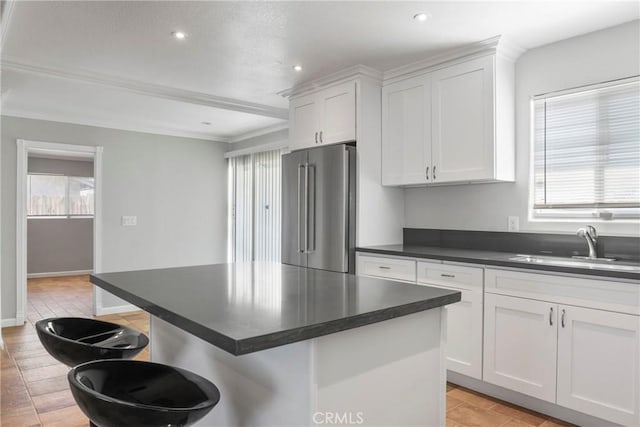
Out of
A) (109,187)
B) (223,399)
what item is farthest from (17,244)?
(223,399)

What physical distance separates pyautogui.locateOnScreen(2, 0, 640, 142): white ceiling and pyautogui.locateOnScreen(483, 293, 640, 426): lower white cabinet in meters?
1.72

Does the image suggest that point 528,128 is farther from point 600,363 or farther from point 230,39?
point 230,39

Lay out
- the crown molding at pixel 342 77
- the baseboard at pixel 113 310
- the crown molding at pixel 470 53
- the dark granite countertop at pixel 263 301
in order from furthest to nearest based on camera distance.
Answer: the baseboard at pixel 113 310 → the crown molding at pixel 342 77 → the crown molding at pixel 470 53 → the dark granite countertop at pixel 263 301

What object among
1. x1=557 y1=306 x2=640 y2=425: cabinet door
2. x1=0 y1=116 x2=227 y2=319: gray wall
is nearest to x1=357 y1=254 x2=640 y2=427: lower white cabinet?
x1=557 y1=306 x2=640 y2=425: cabinet door

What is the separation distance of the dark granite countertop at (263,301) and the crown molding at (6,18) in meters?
1.72

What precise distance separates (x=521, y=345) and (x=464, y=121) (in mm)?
1567

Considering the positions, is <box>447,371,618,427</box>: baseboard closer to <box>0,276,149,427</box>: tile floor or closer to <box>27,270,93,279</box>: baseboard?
<box>0,276,149,427</box>: tile floor

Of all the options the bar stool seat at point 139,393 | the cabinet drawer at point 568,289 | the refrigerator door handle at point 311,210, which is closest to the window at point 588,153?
the cabinet drawer at point 568,289

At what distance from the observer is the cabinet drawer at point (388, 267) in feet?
10.2

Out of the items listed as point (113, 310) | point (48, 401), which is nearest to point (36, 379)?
point (48, 401)

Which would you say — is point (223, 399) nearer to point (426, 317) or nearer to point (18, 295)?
point (426, 317)

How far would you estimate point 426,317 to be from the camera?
Result: 1554 mm

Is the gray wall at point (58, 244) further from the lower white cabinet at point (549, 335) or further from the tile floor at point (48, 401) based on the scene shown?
the lower white cabinet at point (549, 335)

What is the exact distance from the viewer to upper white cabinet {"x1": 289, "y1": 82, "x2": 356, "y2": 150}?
11.8ft
